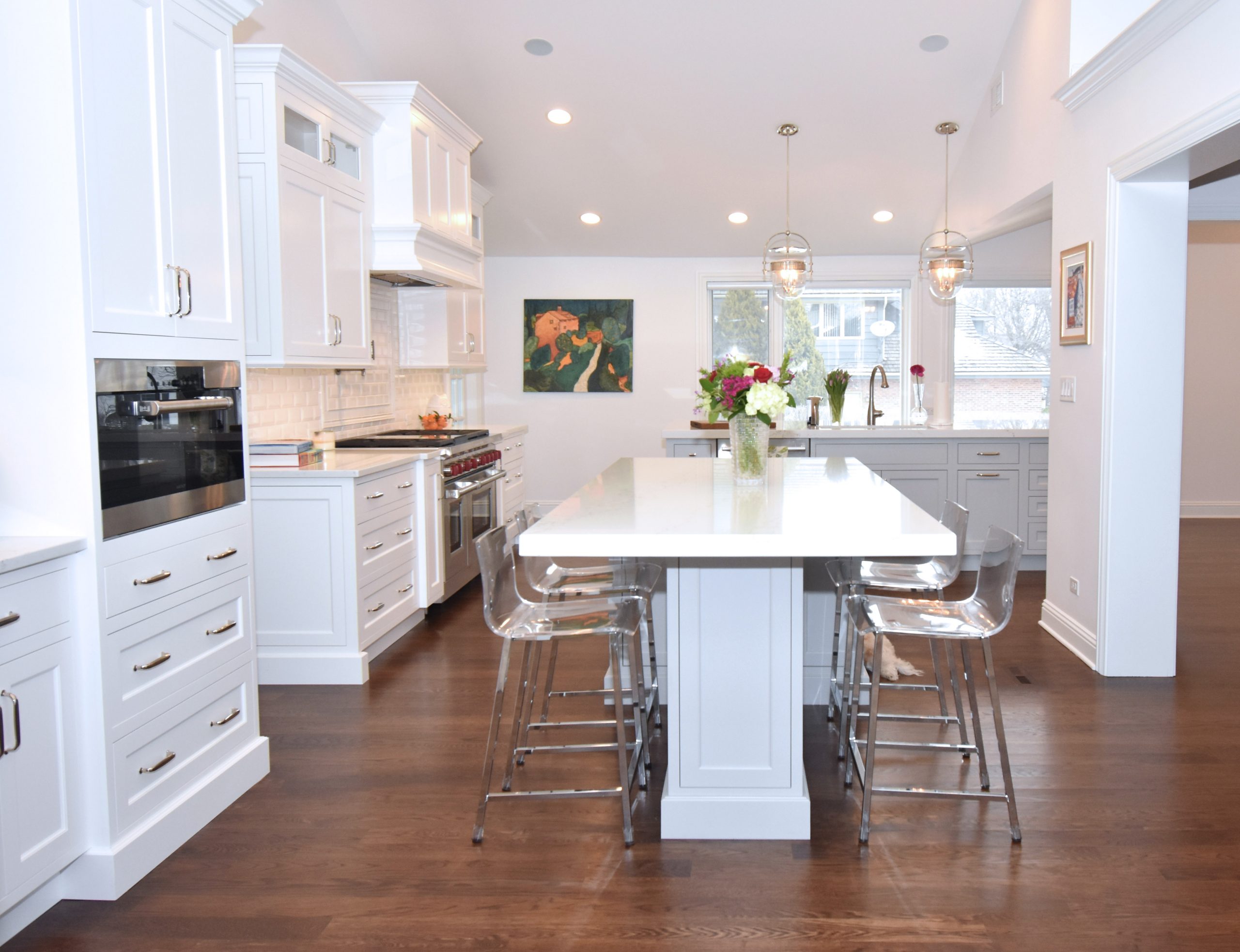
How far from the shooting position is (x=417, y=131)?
5.14m

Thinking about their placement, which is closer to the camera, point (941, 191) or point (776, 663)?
point (776, 663)

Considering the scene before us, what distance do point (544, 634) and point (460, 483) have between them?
2.86 m

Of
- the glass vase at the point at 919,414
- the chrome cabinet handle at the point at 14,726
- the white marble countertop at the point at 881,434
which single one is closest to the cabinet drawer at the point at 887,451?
the white marble countertop at the point at 881,434

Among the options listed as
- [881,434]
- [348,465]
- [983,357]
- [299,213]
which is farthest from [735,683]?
[983,357]

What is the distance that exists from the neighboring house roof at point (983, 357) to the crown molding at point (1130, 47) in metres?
3.68

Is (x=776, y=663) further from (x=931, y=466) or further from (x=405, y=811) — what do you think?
(x=931, y=466)

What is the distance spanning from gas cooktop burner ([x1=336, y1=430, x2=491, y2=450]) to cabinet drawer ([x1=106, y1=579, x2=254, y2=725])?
6.71ft

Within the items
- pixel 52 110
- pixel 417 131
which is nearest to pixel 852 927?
pixel 52 110

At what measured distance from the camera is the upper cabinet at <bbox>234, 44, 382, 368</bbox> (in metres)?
3.85

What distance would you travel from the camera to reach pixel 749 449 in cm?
326

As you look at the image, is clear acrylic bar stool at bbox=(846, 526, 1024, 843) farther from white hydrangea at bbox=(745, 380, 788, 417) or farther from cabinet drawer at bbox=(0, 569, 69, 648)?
cabinet drawer at bbox=(0, 569, 69, 648)

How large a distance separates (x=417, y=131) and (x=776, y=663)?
→ 12.4 feet

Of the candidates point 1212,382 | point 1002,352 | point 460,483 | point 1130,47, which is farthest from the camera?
point 1212,382

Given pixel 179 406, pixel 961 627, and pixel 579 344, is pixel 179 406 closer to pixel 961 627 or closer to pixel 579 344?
pixel 961 627
